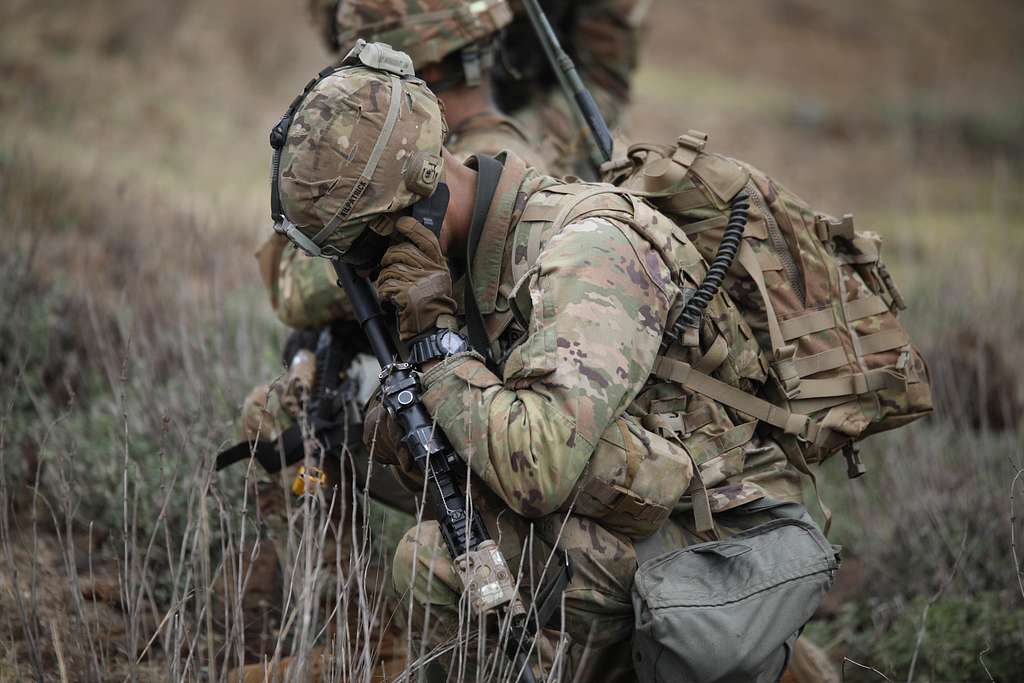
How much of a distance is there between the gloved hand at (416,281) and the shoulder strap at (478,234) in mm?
116

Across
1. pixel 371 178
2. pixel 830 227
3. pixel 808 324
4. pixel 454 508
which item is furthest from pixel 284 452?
pixel 830 227

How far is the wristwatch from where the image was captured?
7.96 feet

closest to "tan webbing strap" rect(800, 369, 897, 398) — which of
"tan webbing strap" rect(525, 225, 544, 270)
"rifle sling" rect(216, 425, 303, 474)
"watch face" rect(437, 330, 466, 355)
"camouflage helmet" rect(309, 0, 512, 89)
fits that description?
"tan webbing strap" rect(525, 225, 544, 270)

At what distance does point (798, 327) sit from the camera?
2.60 m

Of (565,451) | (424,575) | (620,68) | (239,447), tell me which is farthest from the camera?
(620,68)

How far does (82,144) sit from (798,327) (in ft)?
27.0

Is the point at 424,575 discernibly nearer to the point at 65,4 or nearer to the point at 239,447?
the point at 239,447

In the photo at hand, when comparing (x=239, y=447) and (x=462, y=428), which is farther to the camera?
(x=239, y=447)

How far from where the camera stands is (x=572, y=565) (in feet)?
7.92

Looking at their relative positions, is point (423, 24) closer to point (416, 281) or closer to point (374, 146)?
point (374, 146)

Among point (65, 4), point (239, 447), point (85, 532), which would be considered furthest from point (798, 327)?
point (65, 4)

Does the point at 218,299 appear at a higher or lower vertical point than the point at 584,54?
lower

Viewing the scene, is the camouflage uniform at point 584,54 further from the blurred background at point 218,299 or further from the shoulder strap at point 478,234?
the shoulder strap at point 478,234

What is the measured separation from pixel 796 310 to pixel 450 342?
0.97 metres
